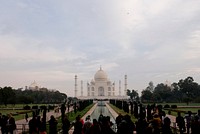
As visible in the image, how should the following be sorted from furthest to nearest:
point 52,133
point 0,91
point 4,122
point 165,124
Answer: point 0,91, point 4,122, point 52,133, point 165,124

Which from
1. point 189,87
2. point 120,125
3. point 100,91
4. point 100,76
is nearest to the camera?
point 120,125

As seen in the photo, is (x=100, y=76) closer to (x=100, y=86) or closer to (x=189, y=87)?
(x=100, y=86)

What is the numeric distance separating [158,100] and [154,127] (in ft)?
247

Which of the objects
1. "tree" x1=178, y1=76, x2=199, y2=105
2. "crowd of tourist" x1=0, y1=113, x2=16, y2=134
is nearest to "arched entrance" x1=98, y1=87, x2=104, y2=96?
"tree" x1=178, y1=76, x2=199, y2=105

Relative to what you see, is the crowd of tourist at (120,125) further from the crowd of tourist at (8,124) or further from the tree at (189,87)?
the tree at (189,87)

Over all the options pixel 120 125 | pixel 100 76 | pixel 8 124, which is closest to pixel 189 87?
pixel 100 76

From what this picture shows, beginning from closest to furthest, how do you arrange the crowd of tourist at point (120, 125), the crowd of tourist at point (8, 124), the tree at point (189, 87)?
the crowd of tourist at point (120, 125) → the crowd of tourist at point (8, 124) → the tree at point (189, 87)

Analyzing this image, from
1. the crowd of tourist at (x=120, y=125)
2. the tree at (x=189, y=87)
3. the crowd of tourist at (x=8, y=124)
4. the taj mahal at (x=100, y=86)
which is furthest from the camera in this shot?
the taj mahal at (x=100, y=86)

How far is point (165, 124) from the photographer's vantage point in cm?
1216

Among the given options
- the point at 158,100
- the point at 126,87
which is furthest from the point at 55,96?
the point at 126,87

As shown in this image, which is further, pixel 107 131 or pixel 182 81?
pixel 182 81

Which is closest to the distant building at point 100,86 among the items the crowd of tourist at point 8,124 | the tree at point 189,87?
the tree at point 189,87

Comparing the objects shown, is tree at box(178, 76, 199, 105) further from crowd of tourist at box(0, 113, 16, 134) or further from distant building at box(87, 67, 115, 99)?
crowd of tourist at box(0, 113, 16, 134)

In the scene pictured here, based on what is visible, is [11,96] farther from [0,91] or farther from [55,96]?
[55,96]
